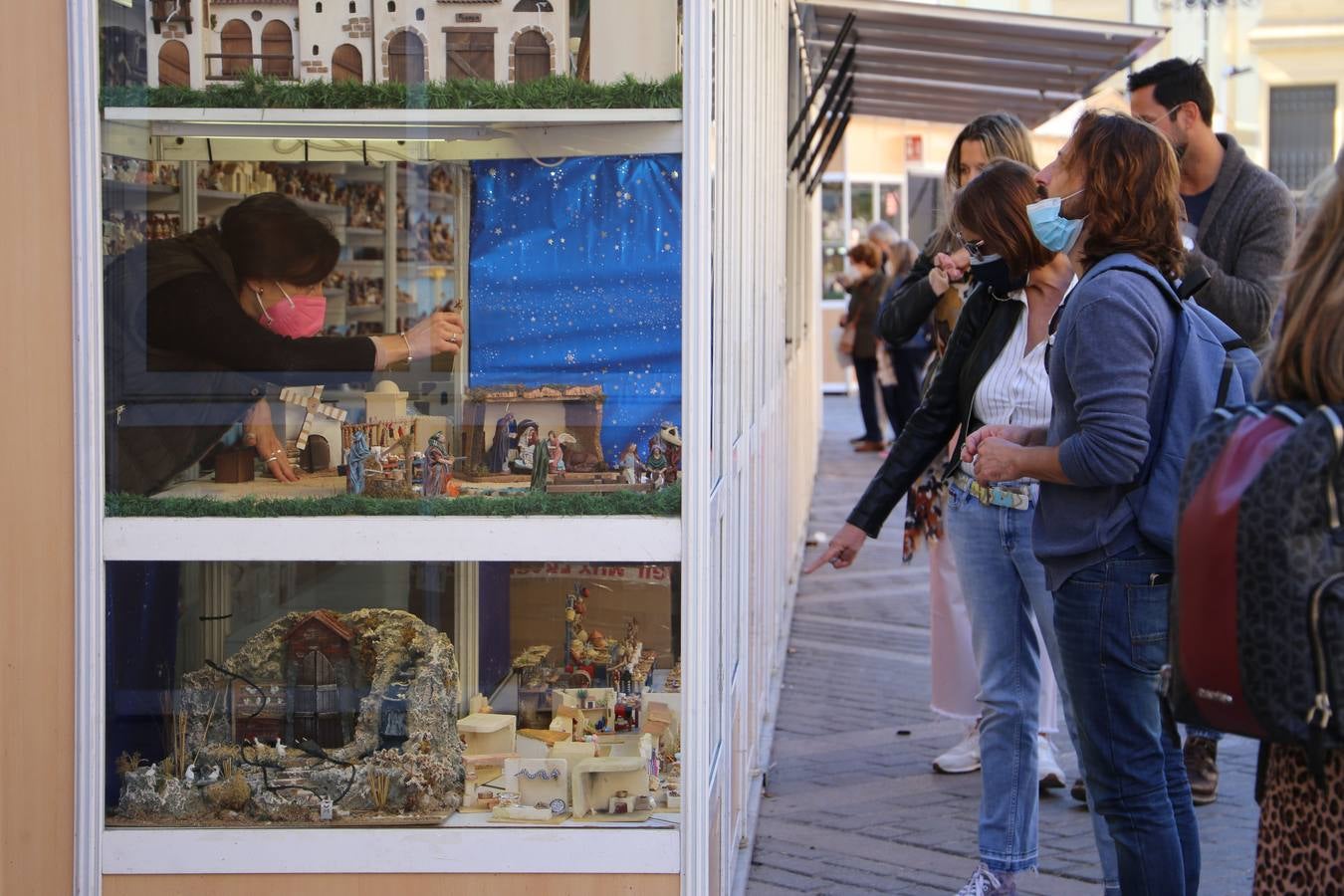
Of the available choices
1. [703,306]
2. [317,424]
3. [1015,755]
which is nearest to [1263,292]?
[1015,755]

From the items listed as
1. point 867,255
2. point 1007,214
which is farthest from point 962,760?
point 867,255

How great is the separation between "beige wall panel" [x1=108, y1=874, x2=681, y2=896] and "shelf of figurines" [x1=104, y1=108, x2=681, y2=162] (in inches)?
54.9

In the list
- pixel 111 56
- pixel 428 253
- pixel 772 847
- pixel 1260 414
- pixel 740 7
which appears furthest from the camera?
pixel 772 847

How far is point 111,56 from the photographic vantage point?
3.04m

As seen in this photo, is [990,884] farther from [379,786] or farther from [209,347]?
[209,347]

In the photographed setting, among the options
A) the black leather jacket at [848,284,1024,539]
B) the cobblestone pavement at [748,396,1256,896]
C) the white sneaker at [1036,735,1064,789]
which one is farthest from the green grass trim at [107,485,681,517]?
the white sneaker at [1036,735,1064,789]

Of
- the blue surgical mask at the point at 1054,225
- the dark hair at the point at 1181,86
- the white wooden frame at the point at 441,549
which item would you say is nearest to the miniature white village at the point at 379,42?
the white wooden frame at the point at 441,549

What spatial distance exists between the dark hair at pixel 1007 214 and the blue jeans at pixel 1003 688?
0.65 m

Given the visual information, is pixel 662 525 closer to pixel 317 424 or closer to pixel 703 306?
pixel 703 306

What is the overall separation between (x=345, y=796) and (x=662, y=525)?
2.73ft

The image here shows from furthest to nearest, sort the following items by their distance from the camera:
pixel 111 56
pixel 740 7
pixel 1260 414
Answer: pixel 740 7
pixel 111 56
pixel 1260 414

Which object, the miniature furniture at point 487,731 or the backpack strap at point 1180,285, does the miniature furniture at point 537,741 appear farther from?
the backpack strap at point 1180,285

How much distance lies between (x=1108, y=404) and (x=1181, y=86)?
193 centimetres

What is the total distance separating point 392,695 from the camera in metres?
3.28
